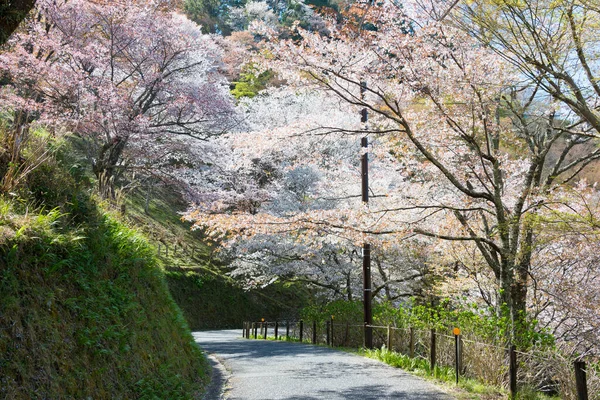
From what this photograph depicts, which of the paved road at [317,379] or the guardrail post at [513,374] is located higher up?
the guardrail post at [513,374]

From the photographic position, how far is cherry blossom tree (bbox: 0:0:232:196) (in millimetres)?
14617

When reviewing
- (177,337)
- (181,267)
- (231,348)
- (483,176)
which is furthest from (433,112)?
(181,267)

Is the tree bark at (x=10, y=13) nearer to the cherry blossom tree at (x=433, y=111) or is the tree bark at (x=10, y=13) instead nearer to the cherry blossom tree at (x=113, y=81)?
the cherry blossom tree at (x=433, y=111)

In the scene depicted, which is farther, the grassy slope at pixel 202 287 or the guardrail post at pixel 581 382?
the grassy slope at pixel 202 287

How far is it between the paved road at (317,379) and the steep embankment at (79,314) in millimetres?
1244

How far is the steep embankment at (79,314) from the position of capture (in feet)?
13.9

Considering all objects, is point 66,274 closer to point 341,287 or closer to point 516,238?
point 516,238

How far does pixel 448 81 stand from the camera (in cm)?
991

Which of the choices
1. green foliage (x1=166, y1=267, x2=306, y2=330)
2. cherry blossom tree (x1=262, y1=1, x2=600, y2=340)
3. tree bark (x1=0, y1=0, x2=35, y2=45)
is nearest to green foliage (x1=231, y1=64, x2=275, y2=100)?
green foliage (x1=166, y1=267, x2=306, y2=330)

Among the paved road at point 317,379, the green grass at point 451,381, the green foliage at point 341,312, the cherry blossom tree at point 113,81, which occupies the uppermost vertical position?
the cherry blossom tree at point 113,81

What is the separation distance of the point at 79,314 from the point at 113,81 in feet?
41.3

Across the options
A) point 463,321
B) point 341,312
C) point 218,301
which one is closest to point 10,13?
point 463,321

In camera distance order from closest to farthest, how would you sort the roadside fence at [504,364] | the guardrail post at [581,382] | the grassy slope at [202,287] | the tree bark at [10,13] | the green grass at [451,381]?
the tree bark at [10,13] → the guardrail post at [581,382] → the roadside fence at [504,364] → the green grass at [451,381] → the grassy slope at [202,287]

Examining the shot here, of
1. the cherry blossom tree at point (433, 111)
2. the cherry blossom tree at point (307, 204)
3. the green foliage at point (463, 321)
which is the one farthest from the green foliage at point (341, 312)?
the cherry blossom tree at point (433, 111)
